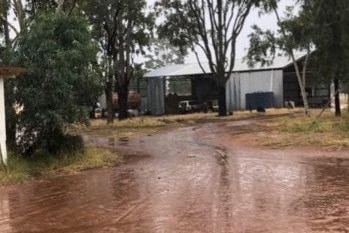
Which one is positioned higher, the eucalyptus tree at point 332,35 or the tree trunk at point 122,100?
the eucalyptus tree at point 332,35

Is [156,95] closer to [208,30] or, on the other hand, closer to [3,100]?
[208,30]

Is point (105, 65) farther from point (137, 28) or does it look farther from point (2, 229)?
point (137, 28)

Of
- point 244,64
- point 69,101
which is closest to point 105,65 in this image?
point 69,101

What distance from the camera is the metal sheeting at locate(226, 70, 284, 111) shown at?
46.9 meters

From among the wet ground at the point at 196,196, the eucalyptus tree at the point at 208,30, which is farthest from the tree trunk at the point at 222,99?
the wet ground at the point at 196,196

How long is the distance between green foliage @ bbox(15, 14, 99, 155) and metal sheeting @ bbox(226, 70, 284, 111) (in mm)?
31676

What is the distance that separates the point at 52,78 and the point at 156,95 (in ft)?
109

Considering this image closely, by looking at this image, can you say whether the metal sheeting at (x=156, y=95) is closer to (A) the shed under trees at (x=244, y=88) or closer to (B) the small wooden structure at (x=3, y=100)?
(A) the shed under trees at (x=244, y=88)

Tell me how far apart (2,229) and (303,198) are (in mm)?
5065

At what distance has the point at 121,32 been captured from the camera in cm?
3619

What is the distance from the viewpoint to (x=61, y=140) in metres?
16.8

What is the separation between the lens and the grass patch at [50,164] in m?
14.2

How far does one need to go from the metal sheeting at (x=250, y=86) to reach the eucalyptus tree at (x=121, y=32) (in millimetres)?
11450

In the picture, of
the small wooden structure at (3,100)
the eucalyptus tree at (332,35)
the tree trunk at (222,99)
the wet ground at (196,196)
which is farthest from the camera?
the tree trunk at (222,99)
